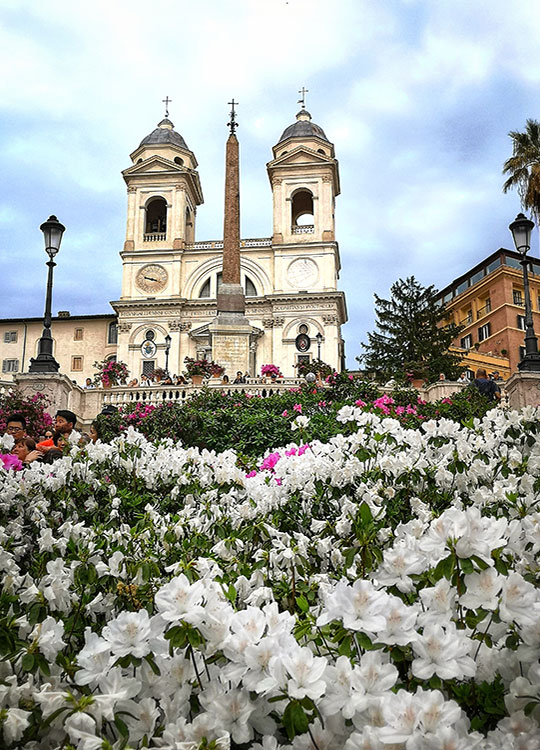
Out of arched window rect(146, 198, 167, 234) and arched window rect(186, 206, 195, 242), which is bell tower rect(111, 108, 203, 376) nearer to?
arched window rect(146, 198, 167, 234)


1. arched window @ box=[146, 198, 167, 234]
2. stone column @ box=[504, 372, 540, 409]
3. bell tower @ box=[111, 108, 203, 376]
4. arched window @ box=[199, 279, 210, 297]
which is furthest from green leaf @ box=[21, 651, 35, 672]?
arched window @ box=[146, 198, 167, 234]

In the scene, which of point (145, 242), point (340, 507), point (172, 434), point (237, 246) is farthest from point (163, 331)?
point (340, 507)

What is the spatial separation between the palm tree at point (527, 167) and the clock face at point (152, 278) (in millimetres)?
30830

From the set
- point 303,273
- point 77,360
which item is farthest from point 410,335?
point 77,360

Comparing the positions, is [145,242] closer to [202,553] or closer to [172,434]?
[172,434]

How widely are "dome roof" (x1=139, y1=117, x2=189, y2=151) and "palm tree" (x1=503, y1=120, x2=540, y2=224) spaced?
34796 millimetres

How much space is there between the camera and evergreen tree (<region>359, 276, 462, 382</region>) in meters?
41.8

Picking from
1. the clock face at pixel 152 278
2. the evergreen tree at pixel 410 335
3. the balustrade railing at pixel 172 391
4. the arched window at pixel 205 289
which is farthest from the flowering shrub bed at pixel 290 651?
the clock face at pixel 152 278

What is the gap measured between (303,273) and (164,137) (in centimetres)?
1714

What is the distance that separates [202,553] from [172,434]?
10626 mm

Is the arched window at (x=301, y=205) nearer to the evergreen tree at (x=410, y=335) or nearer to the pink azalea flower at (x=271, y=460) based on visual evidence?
the evergreen tree at (x=410, y=335)

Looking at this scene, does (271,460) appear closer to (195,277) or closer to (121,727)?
(121,727)

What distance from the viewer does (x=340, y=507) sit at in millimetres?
3869

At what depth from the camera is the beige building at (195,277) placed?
53719 millimetres
